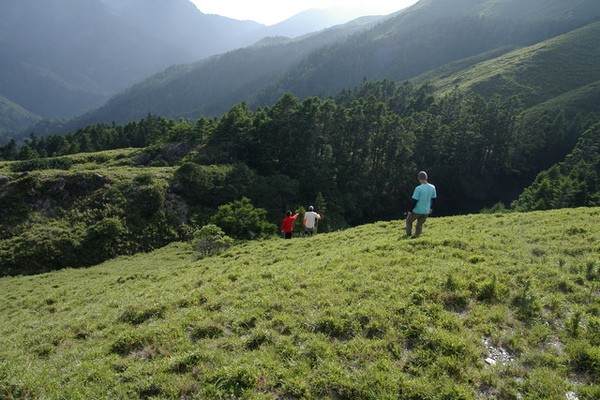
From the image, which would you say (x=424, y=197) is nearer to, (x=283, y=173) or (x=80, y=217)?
(x=80, y=217)

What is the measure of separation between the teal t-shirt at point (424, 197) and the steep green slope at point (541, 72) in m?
139

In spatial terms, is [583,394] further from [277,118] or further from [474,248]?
[277,118]

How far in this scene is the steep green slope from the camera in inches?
5089

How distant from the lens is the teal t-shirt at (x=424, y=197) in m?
14.9

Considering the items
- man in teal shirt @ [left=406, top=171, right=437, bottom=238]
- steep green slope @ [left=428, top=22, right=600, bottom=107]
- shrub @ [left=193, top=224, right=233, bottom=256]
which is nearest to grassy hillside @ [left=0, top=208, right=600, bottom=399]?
man in teal shirt @ [left=406, top=171, right=437, bottom=238]

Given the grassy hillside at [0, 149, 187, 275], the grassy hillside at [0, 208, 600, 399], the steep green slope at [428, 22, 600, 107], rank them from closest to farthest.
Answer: the grassy hillside at [0, 208, 600, 399] → the grassy hillside at [0, 149, 187, 275] → the steep green slope at [428, 22, 600, 107]

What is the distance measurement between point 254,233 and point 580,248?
2696cm

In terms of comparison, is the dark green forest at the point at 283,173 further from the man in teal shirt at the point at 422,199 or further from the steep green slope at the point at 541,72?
the steep green slope at the point at 541,72

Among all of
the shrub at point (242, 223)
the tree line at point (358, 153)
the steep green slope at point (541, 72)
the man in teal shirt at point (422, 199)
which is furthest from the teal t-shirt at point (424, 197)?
the steep green slope at point (541, 72)

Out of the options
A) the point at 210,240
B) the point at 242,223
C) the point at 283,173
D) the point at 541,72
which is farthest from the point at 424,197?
the point at 541,72

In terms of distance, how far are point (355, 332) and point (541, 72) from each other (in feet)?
612

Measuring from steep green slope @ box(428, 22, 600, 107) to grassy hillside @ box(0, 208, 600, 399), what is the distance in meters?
144

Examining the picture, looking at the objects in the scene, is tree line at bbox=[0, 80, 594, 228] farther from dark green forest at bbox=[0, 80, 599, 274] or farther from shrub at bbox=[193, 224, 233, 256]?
shrub at bbox=[193, 224, 233, 256]

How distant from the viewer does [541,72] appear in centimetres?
14075
